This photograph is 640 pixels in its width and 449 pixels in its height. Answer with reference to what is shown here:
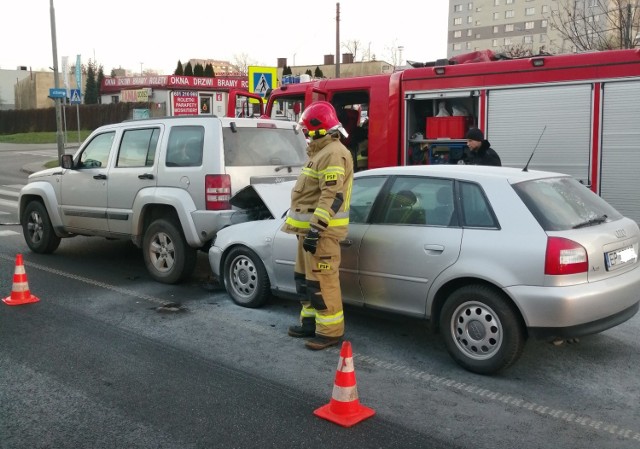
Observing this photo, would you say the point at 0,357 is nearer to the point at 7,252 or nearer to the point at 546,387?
the point at 546,387

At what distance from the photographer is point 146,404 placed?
432cm

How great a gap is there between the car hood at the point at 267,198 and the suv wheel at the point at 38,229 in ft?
11.4

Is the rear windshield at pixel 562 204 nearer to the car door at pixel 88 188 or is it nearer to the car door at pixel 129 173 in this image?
the car door at pixel 129 173

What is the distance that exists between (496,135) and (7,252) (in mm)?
7215

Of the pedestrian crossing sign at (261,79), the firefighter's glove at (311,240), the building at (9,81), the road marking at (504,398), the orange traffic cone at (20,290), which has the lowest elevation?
the road marking at (504,398)


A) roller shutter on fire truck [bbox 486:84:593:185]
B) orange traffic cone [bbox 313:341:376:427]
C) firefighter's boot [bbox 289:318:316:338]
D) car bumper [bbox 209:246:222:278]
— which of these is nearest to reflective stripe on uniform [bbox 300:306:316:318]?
firefighter's boot [bbox 289:318:316:338]

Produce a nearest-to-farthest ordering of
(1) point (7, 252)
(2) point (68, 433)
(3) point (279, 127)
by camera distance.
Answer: (2) point (68, 433) < (3) point (279, 127) < (1) point (7, 252)

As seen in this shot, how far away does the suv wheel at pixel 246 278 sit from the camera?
21.3 ft

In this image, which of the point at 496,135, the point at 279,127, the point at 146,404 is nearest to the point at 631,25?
the point at 496,135

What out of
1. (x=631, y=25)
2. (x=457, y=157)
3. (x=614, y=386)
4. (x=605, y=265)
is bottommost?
(x=614, y=386)

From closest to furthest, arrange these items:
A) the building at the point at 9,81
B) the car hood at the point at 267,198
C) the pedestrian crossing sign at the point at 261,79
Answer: the car hood at the point at 267,198
the pedestrian crossing sign at the point at 261,79
the building at the point at 9,81

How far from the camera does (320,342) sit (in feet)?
18.0

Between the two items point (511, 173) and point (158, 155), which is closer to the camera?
point (511, 173)

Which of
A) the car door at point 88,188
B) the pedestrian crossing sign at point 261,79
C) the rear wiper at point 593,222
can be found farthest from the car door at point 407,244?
the pedestrian crossing sign at point 261,79
